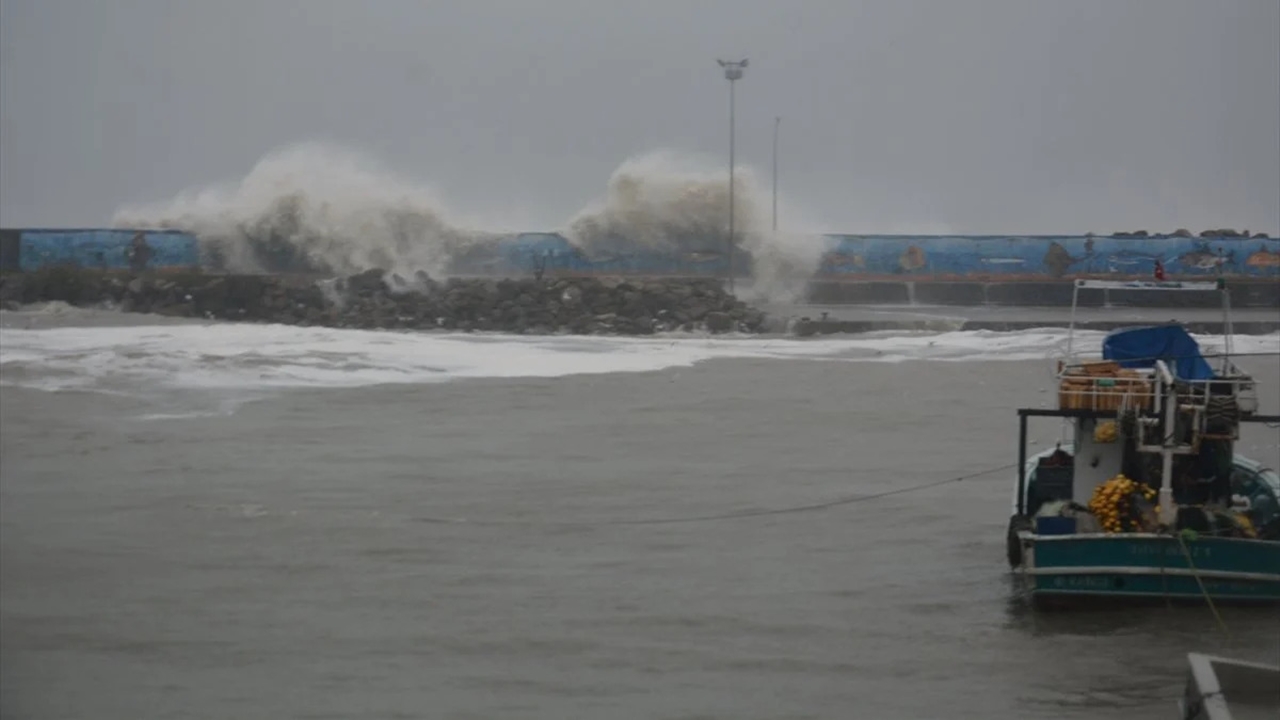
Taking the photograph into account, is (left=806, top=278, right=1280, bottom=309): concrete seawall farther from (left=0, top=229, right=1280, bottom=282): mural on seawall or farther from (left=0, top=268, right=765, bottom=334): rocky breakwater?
(left=0, top=268, right=765, bottom=334): rocky breakwater

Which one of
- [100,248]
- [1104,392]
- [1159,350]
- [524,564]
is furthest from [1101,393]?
[100,248]

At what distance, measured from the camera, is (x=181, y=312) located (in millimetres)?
36656

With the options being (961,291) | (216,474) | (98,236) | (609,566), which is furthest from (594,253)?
(609,566)

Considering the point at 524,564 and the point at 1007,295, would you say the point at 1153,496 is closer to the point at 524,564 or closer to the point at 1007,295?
the point at 524,564

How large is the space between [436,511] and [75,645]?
425 cm

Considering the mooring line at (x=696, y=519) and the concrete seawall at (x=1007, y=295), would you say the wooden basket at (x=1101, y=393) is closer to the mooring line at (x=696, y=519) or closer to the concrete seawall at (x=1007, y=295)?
the mooring line at (x=696, y=519)

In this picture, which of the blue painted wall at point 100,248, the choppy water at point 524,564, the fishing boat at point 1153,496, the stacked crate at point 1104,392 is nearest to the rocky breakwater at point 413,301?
the blue painted wall at point 100,248

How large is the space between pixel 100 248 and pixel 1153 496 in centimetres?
3665

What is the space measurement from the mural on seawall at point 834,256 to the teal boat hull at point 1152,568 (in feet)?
105

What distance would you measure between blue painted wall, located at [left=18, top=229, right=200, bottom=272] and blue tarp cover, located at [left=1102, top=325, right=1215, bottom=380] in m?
33.6

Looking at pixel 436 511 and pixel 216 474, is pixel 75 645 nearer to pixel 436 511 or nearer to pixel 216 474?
pixel 436 511

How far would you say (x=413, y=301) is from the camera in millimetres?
37156

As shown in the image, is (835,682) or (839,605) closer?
(835,682)

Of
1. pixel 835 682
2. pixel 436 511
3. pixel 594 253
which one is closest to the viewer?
pixel 835 682
